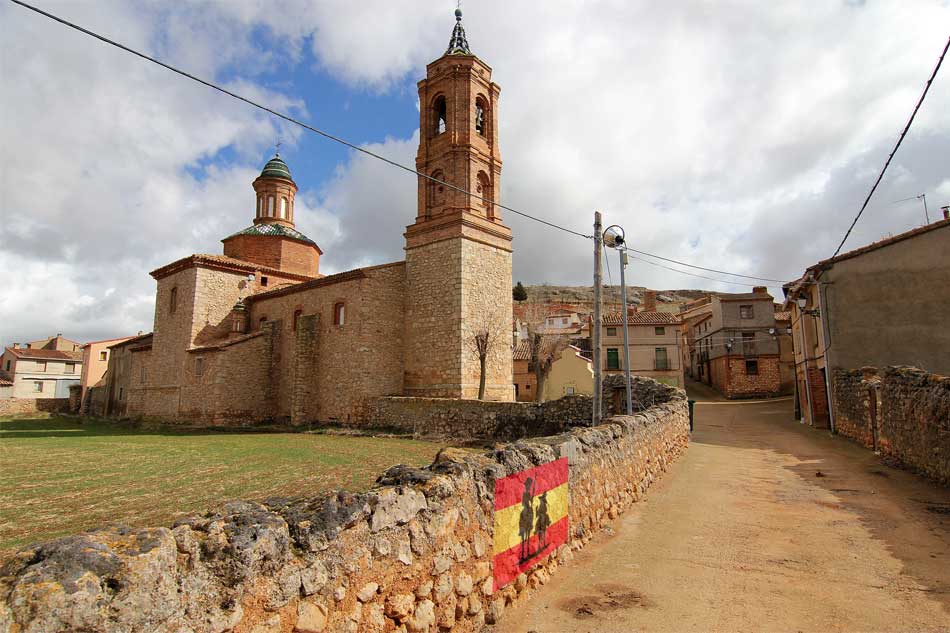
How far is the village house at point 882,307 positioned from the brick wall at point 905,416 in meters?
1.82

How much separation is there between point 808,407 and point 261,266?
27195 millimetres

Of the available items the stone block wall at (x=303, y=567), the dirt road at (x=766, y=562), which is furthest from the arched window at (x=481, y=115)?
the stone block wall at (x=303, y=567)

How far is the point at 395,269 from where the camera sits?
23797 mm

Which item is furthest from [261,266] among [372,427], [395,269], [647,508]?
[647,508]

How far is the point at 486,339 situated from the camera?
22.0 m

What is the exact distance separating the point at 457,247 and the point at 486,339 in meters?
3.94

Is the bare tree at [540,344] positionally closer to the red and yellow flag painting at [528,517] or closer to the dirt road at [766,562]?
the dirt road at [766,562]

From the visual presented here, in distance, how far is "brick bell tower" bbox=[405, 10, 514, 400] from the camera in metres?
21.8

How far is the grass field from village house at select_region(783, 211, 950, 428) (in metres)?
13.2

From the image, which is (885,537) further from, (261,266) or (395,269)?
(261,266)

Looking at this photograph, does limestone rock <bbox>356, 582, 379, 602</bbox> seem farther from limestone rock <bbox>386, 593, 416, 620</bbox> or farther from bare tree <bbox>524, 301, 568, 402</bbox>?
bare tree <bbox>524, 301, 568, 402</bbox>

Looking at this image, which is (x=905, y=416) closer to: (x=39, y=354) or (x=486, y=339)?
(x=486, y=339)

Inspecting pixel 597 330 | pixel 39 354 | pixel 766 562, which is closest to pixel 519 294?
pixel 39 354

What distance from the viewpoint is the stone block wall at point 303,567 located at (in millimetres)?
2062
